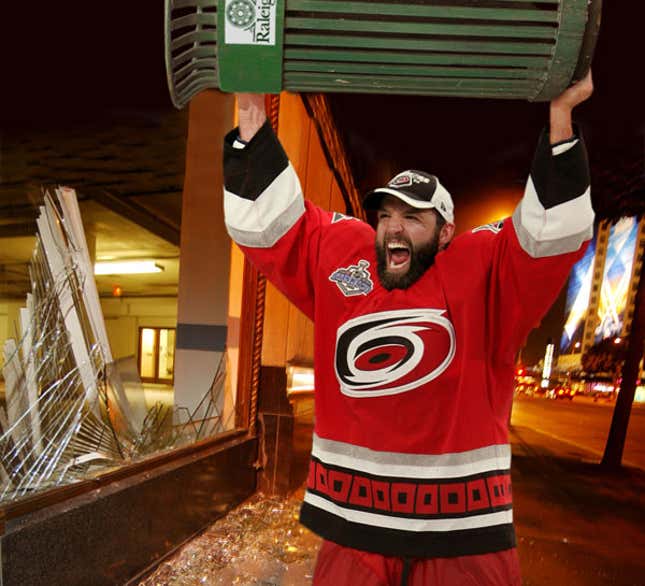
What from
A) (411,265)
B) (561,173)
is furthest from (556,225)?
(411,265)

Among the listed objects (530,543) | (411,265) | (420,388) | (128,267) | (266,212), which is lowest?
(530,543)

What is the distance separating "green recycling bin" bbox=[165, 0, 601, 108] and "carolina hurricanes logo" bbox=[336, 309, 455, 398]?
1.96 feet

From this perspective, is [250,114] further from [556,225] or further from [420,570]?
[420,570]

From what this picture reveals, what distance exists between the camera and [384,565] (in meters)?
1.29

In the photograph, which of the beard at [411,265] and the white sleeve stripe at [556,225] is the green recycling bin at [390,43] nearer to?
the white sleeve stripe at [556,225]

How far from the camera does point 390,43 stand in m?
0.87

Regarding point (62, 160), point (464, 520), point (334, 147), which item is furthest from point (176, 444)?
point (334, 147)

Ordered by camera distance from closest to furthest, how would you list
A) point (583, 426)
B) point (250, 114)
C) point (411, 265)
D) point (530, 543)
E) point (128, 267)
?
point (250, 114), point (411, 265), point (530, 543), point (128, 267), point (583, 426)

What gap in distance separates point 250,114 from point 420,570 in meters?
1.36

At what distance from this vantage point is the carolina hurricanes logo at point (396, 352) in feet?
4.14

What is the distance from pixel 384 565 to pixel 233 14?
1.41 metres

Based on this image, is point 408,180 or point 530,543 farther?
point 530,543

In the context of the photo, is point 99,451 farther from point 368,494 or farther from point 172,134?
point 172,134

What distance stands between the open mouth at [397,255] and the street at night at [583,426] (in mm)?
7383
